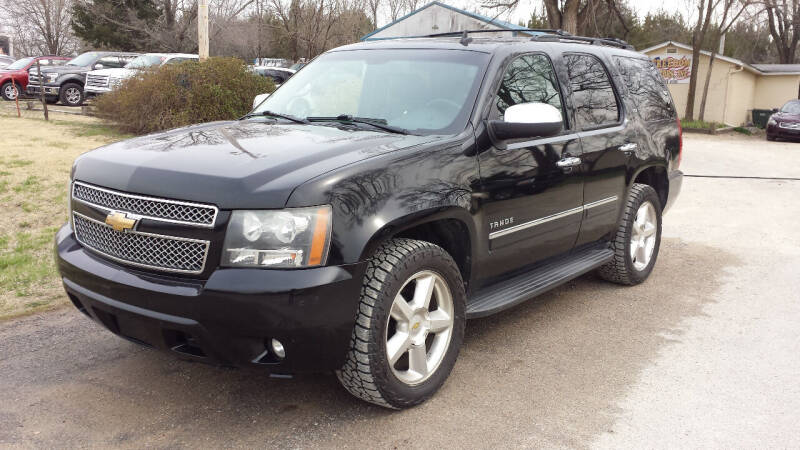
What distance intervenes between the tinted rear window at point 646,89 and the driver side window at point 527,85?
1183 millimetres

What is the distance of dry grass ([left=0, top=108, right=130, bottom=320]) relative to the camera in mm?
5246

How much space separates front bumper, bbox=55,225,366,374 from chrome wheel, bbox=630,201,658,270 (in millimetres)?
3422

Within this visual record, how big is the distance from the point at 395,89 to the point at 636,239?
8.88 ft

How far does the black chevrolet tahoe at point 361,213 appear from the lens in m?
3.00

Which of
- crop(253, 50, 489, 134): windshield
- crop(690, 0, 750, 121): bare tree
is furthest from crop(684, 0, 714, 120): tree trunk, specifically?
crop(253, 50, 489, 134): windshield

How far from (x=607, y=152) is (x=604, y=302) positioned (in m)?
1.22

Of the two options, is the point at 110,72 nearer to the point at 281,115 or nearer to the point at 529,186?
the point at 281,115

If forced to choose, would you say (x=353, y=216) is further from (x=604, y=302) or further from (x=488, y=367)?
(x=604, y=302)

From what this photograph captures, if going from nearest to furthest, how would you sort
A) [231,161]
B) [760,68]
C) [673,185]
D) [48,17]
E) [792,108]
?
[231,161] → [673,185] → [792,108] → [760,68] → [48,17]

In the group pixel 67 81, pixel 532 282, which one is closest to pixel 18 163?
pixel 532 282

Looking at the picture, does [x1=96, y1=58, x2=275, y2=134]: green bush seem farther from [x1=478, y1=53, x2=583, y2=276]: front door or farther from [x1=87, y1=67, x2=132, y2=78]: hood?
[x1=478, y1=53, x2=583, y2=276]: front door

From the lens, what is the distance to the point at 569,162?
4.57 metres

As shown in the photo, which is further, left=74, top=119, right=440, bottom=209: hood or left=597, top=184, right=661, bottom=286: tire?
left=597, top=184, right=661, bottom=286: tire

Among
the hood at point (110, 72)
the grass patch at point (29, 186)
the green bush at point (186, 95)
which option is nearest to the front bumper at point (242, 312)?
the grass patch at point (29, 186)
